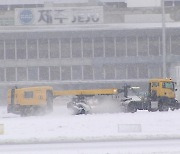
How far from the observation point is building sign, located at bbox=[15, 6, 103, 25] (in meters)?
51.1

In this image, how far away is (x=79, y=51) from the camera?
170 ft

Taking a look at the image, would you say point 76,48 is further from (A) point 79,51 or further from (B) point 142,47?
(B) point 142,47

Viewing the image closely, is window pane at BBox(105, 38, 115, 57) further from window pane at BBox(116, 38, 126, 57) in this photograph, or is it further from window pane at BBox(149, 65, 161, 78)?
window pane at BBox(149, 65, 161, 78)

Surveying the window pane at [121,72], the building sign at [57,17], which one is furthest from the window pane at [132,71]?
the building sign at [57,17]

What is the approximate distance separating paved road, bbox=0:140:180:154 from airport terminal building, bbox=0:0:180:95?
36.0m

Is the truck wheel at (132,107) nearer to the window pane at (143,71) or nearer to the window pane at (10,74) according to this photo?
the window pane at (143,71)

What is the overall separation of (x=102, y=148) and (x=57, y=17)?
3829 cm

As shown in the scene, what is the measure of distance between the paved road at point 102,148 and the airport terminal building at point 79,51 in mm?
36044

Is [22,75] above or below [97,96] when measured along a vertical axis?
above

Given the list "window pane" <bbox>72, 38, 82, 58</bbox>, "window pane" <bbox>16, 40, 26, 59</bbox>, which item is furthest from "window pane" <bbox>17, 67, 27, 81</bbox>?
"window pane" <bbox>72, 38, 82, 58</bbox>

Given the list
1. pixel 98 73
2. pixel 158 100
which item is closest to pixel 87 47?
pixel 98 73

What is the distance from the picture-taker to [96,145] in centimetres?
1490

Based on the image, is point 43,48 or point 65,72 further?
point 65,72

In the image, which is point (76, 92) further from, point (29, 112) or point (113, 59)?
point (113, 59)
